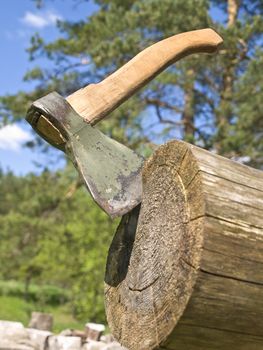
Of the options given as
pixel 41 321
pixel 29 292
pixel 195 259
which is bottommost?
pixel 195 259

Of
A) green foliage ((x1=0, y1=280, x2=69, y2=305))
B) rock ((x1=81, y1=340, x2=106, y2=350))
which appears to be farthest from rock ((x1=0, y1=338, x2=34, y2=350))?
green foliage ((x1=0, y1=280, x2=69, y2=305))

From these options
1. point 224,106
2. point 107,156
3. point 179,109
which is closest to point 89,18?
point 179,109

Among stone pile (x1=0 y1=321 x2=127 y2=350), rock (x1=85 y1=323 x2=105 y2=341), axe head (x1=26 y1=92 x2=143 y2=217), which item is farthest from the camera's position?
rock (x1=85 y1=323 x2=105 y2=341)

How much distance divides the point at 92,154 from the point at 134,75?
36 centimetres

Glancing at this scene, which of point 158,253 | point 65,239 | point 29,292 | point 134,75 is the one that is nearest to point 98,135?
point 134,75

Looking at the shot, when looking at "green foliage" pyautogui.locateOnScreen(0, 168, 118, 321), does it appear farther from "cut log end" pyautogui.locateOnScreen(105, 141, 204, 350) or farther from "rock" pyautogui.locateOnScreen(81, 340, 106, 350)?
"cut log end" pyautogui.locateOnScreen(105, 141, 204, 350)

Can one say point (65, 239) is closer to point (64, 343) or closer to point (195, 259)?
point (64, 343)

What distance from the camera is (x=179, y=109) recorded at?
532 inches

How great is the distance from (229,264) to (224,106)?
33.6 ft

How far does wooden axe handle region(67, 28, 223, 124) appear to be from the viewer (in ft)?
6.30

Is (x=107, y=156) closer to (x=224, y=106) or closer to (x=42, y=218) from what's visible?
(x=224, y=106)

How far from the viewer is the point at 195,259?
1507 millimetres

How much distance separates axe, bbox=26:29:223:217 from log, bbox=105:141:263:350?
0.30ft

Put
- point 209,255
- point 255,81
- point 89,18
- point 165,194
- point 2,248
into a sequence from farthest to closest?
point 2,248 < point 89,18 < point 255,81 < point 165,194 < point 209,255
